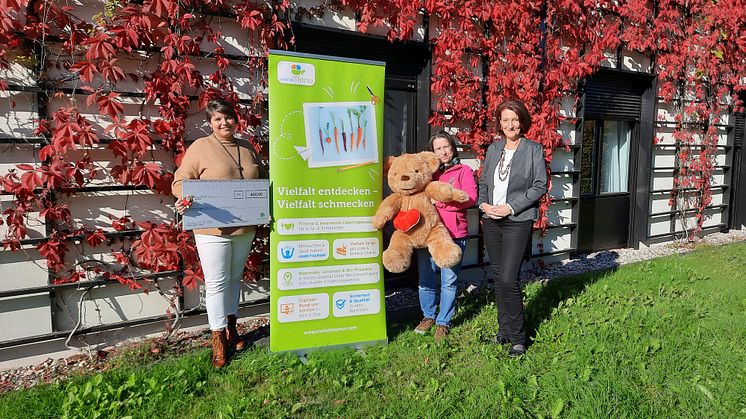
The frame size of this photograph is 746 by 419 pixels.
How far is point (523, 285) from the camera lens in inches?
208

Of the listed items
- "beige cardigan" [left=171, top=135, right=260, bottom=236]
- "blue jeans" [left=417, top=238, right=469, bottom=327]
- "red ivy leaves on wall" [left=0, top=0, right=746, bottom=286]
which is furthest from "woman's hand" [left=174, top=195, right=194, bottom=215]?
Result: "blue jeans" [left=417, top=238, right=469, bottom=327]

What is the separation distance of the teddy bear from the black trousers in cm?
29

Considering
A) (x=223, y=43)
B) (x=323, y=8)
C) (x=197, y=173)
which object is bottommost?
(x=197, y=173)

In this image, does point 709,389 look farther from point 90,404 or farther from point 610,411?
point 90,404

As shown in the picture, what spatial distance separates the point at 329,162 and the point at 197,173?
91 centimetres

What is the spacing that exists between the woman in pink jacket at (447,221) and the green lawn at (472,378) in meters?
0.20

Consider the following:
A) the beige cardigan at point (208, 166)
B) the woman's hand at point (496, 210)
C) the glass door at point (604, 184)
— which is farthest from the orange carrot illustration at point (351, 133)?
the glass door at point (604, 184)

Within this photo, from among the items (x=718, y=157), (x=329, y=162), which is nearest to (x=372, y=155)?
(x=329, y=162)

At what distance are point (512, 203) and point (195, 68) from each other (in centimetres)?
271

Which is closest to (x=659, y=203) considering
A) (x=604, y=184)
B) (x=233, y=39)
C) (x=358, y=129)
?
(x=604, y=184)

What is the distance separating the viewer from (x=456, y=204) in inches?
142

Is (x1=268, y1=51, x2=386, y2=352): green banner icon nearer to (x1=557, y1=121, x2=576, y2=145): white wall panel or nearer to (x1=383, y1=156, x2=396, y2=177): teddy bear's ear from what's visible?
(x1=383, y1=156, x2=396, y2=177): teddy bear's ear

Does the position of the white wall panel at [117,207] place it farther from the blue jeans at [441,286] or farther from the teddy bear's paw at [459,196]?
the teddy bear's paw at [459,196]

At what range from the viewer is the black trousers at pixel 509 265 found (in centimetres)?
336
